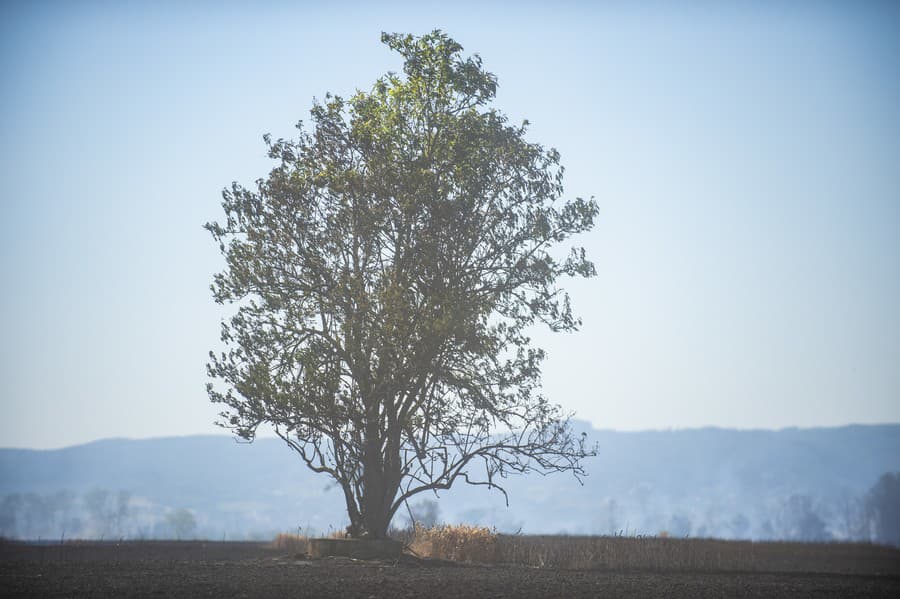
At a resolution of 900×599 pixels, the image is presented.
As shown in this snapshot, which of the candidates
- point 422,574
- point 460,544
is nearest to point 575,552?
point 460,544

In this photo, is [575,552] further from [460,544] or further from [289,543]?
[289,543]

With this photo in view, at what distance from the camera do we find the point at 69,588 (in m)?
16.8

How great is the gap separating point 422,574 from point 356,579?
2052 mm

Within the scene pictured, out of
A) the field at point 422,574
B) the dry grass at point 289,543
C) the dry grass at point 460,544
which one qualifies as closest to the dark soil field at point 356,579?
the field at point 422,574

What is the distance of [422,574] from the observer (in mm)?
20094

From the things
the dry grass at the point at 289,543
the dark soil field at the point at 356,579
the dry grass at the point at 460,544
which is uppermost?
the dry grass at the point at 460,544

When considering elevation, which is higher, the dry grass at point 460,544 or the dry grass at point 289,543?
the dry grass at point 460,544

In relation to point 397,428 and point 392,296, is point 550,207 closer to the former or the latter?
point 392,296

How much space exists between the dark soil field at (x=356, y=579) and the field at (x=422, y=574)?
0.09 feet

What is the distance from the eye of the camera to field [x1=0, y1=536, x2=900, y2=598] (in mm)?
16953

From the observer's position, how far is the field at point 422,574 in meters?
17.0

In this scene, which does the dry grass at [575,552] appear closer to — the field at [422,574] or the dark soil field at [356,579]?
the field at [422,574]

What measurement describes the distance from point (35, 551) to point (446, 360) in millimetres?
15213

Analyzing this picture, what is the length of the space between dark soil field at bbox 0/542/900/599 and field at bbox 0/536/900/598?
27mm
